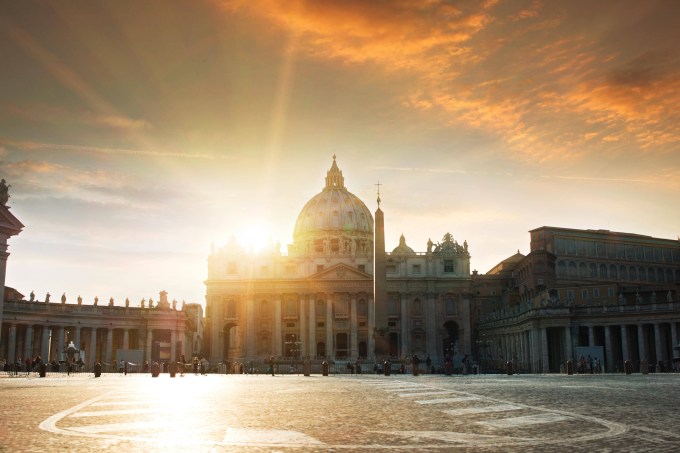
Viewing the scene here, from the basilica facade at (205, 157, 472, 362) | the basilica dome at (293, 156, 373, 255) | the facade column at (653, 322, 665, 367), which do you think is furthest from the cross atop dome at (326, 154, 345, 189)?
the facade column at (653, 322, 665, 367)

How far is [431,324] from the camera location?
400ft

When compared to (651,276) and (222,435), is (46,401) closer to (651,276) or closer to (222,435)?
(222,435)

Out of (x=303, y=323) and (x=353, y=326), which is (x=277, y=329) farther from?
(x=353, y=326)

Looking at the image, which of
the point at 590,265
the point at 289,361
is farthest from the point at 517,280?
the point at 289,361

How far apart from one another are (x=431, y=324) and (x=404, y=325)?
436cm

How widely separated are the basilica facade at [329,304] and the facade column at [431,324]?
160 millimetres

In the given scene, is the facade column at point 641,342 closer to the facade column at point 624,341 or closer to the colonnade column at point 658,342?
the colonnade column at point 658,342

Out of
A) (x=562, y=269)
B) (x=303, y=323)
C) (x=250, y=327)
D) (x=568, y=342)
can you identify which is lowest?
A: (x=568, y=342)

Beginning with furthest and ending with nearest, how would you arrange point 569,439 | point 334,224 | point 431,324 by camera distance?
point 334,224
point 431,324
point 569,439

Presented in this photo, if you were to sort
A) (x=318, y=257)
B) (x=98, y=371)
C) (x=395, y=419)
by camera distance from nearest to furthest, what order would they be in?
1. (x=395, y=419)
2. (x=98, y=371)
3. (x=318, y=257)

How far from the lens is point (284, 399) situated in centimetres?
2277

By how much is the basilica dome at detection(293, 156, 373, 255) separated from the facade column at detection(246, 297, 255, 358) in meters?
24.7

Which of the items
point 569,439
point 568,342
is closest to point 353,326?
point 568,342

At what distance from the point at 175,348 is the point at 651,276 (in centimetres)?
→ 6790
